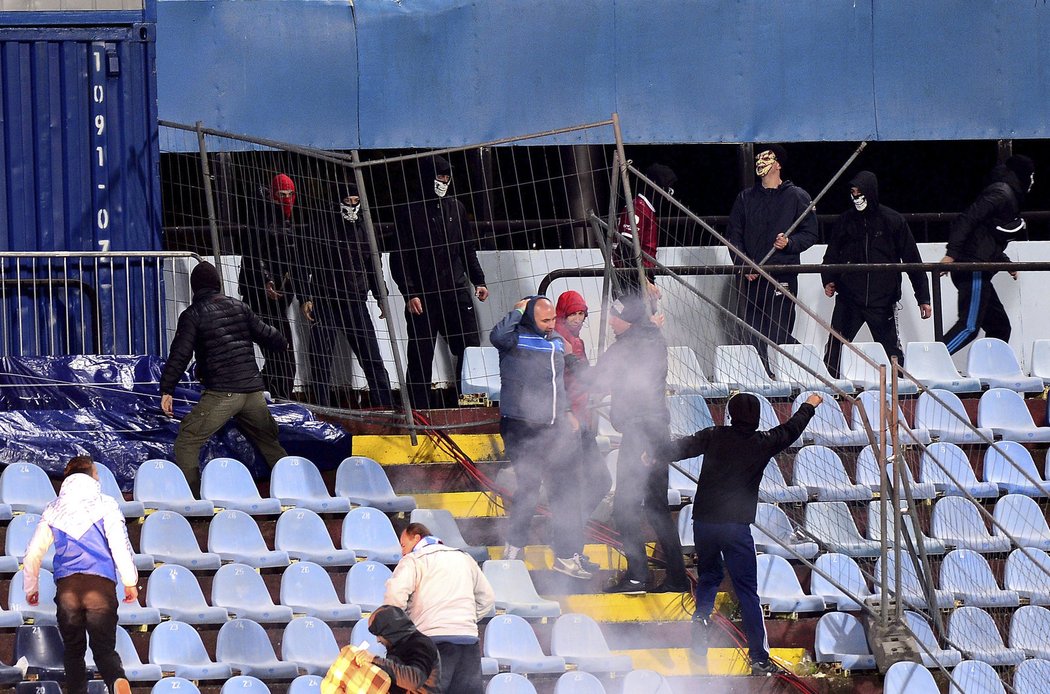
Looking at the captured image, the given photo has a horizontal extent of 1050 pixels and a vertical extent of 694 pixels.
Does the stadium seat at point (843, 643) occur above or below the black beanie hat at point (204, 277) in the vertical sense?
below

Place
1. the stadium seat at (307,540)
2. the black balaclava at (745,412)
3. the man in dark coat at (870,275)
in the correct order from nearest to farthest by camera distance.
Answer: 1. the black balaclava at (745,412)
2. the stadium seat at (307,540)
3. the man in dark coat at (870,275)

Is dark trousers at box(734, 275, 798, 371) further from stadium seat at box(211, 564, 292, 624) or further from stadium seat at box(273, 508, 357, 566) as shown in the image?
stadium seat at box(211, 564, 292, 624)

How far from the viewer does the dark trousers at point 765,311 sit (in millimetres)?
12961

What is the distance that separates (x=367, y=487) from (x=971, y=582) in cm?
395

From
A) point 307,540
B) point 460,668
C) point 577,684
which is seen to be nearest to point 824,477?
point 577,684

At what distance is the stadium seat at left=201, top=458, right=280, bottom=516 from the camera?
10.8 metres

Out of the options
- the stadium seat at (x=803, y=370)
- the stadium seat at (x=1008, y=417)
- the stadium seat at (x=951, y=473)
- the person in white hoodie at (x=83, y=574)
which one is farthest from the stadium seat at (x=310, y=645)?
the stadium seat at (x=1008, y=417)

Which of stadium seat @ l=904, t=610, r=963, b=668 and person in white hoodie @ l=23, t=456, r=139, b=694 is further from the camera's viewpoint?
stadium seat @ l=904, t=610, r=963, b=668

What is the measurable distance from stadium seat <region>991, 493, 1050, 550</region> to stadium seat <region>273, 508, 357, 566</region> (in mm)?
4432

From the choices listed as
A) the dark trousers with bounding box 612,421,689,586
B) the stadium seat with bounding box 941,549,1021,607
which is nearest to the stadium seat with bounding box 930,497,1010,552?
the stadium seat with bounding box 941,549,1021,607

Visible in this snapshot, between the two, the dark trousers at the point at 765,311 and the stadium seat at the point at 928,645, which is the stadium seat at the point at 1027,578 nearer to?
the stadium seat at the point at 928,645

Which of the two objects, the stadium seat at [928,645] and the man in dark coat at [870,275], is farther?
the man in dark coat at [870,275]

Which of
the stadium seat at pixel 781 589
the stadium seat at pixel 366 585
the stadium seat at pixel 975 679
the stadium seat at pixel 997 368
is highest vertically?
the stadium seat at pixel 997 368

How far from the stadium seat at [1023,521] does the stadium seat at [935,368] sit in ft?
4.31
